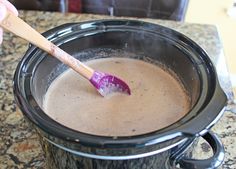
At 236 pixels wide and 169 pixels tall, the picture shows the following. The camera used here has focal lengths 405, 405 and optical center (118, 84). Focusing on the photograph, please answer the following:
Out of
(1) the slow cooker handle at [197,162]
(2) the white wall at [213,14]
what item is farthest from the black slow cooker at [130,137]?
(2) the white wall at [213,14]

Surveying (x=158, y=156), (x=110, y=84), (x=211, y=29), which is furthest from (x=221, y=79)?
Answer: (x=158, y=156)

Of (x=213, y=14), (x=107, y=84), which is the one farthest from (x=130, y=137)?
(x=213, y=14)

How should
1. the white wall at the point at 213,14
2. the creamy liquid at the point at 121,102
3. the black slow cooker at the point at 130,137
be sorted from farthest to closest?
1. the white wall at the point at 213,14
2. the creamy liquid at the point at 121,102
3. the black slow cooker at the point at 130,137

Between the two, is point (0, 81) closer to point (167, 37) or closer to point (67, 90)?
point (67, 90)

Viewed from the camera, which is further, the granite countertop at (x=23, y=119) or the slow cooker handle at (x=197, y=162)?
the granite countertop at (x=23, y=119)

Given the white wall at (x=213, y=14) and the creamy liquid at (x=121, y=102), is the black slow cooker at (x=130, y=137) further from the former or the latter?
the white wall at (x=213, y=14)

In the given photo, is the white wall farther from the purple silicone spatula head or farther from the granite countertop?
the purple silicone spatula head
